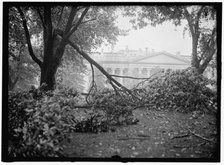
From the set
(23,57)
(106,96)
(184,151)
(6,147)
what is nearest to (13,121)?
(6,147)

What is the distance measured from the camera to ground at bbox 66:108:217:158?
10.6 feet

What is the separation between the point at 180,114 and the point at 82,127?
2931 mm

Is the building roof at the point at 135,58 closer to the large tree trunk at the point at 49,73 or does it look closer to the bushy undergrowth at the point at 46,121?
the large tree trunk at the point at 49,73

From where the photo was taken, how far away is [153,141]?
371 centimetres

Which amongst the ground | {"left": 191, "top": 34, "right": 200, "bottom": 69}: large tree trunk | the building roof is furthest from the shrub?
the building roof

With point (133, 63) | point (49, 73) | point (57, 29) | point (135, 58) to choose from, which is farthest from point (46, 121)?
point (133, 63)

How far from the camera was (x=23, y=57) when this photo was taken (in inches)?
361

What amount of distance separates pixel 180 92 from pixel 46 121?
12.4 ft

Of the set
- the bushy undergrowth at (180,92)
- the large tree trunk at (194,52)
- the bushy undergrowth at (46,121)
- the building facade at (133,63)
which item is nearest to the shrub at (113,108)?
the bushy undergrowth at (46,121)

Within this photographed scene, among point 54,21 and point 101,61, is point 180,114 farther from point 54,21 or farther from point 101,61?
point 101,61

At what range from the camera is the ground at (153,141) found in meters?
3.24

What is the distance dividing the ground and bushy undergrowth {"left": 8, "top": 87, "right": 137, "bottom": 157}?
0.28 meters

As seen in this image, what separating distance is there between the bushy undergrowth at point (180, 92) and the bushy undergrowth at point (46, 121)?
1522mm

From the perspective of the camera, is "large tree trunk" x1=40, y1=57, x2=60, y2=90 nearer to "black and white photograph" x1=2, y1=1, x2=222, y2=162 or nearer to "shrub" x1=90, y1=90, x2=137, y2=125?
"black and white photograph" x1=2, y1=1, x2=222, y2=162
